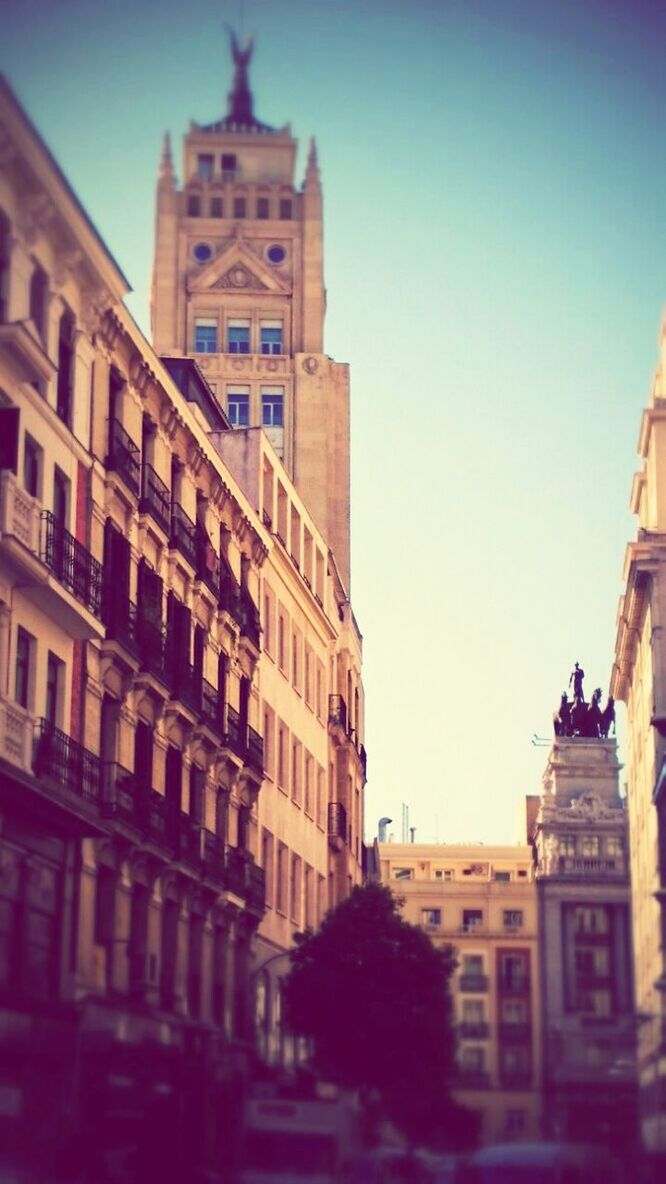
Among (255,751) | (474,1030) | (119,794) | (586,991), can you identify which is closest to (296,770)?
(255,751)

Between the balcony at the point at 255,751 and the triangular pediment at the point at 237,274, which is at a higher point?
the triangular pediment at the point at 237,274

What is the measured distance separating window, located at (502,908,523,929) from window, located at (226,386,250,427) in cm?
7684

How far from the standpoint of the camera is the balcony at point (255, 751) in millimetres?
41969

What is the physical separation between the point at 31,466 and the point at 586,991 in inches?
477

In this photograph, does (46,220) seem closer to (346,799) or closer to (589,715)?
(589,715)

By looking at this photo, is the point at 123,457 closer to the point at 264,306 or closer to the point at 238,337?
the point at 238,337

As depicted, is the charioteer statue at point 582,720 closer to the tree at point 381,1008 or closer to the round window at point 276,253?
the tree at point 381,1008

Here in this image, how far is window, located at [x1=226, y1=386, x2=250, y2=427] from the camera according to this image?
107m

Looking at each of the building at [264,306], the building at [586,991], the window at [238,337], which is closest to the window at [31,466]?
the building at [586,991]

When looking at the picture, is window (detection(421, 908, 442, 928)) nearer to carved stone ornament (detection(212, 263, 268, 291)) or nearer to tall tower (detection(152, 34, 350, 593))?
tall tower (detection(152, 34, 350, 593))

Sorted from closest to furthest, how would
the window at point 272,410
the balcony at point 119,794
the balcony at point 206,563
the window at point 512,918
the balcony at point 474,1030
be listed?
1. the balcony at point 474,1030
2. the window at point 512,918
3. the balcony at point 119,794
4. the balcony at point 206,563
5. the window at point 272,410

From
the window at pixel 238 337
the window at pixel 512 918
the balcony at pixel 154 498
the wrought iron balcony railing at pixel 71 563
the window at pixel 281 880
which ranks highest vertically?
the window at pixel 238 337

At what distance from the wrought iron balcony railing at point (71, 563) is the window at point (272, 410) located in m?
70.8

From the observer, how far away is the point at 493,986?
98.7ft
